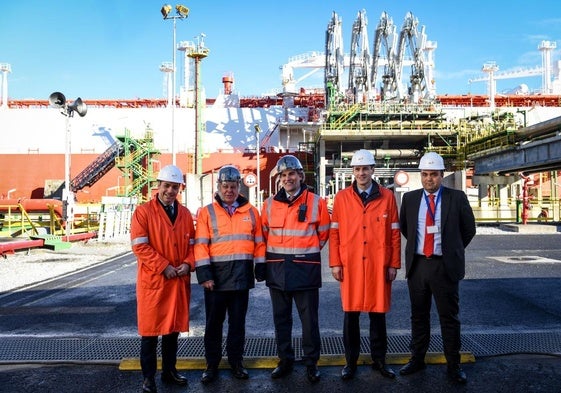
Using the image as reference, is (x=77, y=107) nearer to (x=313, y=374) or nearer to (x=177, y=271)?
(x=177, y=271)

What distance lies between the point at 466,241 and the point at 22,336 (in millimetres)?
5092

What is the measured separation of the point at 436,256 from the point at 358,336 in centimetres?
101

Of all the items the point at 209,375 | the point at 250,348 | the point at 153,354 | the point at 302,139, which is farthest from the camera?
the point at 302,139

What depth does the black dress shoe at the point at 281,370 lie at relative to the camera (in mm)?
3811

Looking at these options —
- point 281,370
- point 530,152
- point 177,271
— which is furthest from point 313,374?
point 530,152

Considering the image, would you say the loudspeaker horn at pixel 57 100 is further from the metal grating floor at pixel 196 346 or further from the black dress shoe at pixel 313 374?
the black dress shoe at pixel 313 374

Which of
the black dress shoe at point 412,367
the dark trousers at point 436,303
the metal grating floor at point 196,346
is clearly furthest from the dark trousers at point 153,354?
the dark trousers at point 436,303

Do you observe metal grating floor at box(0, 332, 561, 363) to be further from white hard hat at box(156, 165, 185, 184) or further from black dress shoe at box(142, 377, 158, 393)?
white hard hat at box(156, 165, 185, 184)

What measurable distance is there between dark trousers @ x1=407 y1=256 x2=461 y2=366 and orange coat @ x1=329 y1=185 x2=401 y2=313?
0.24m

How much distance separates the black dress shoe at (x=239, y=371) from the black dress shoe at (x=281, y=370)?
0.79 ft

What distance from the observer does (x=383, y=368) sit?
3840 millimetres

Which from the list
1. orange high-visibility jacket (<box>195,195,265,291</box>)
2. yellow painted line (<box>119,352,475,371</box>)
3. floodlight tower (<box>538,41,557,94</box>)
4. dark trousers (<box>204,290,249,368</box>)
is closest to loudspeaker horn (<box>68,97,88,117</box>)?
yellow painted line (<box>119,352,475,371</box>)

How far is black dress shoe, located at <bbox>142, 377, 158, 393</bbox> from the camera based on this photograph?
3.53 m

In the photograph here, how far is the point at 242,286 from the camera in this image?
386 cm
